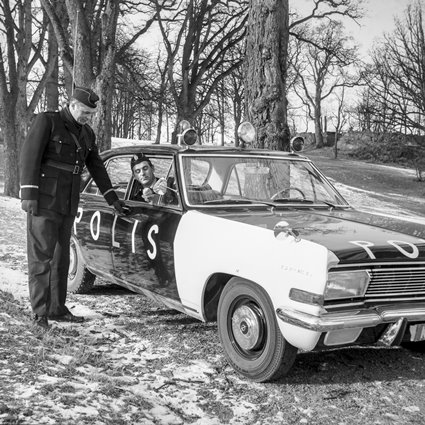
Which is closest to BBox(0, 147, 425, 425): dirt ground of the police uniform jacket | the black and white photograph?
the black and white photograph

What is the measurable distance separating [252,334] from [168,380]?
65 cm

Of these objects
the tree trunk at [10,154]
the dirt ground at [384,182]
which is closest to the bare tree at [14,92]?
the tree trunk at [10,154]

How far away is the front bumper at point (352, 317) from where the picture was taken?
3.51 metres

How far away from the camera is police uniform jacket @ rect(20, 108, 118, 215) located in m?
4.66

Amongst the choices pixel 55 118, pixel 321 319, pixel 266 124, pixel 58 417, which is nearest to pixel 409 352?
pixel 321 319

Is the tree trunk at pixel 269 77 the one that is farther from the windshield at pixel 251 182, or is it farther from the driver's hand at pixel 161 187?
the driver's hand at pixel 161 187

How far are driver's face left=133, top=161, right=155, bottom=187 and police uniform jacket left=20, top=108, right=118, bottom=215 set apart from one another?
555mm

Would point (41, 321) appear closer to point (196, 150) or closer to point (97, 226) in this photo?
point (97, 226)

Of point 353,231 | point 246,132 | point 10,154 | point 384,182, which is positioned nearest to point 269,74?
point 246,132

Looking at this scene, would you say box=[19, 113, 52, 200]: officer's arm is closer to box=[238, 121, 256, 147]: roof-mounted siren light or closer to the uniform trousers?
the uniform trousers

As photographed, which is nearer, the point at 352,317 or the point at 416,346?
the point at 352,317

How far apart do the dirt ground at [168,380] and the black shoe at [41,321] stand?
11cm

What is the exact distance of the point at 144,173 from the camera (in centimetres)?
547

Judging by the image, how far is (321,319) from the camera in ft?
11.6
